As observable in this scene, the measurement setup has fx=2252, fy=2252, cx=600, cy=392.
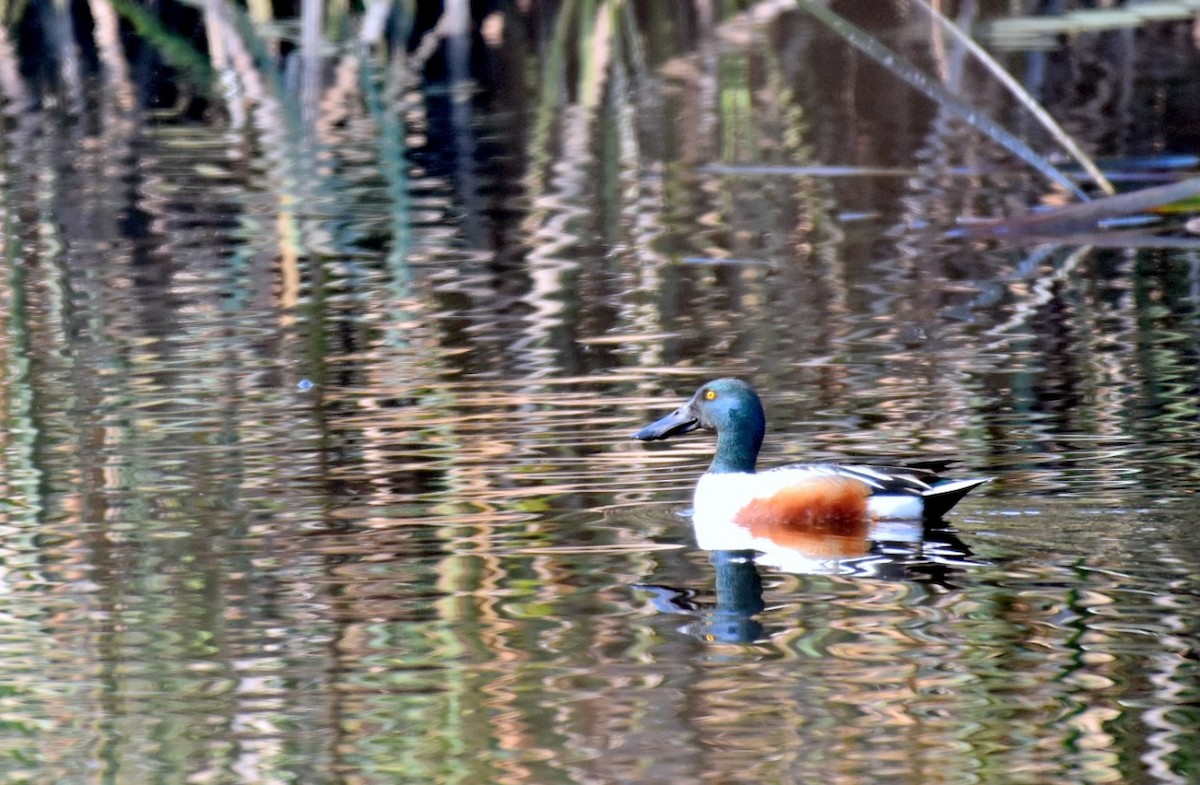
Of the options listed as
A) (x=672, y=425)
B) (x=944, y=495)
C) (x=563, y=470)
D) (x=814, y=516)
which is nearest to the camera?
(x=944, y=495)

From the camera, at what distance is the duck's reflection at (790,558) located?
506 centimetres

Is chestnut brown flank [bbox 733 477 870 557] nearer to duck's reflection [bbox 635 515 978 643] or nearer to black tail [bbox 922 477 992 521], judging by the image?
duck's reflection [bbox 635 515 978 643]

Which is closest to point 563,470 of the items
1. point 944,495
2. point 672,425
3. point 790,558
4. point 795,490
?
point 672,425

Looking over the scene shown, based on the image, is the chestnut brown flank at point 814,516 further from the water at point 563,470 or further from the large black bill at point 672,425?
the large black bill at point 672,425

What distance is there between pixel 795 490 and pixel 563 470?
0.70 metres

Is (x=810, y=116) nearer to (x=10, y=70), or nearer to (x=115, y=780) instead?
(x=10, y=70)

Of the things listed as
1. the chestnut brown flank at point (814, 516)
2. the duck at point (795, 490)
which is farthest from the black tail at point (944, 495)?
the chestnut brown flank at point (814, 516)

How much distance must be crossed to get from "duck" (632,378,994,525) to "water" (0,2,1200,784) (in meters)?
0.11

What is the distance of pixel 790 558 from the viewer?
18.9ft

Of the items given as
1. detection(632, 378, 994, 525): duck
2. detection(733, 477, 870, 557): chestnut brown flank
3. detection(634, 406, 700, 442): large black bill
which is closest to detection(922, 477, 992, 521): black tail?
detection(632, 378, 994, 525): duck

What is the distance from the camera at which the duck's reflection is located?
16.6 feet

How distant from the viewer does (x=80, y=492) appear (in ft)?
20.7

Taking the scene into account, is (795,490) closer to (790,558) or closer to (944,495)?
(790,558)

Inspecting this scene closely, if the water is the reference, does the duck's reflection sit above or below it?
below
